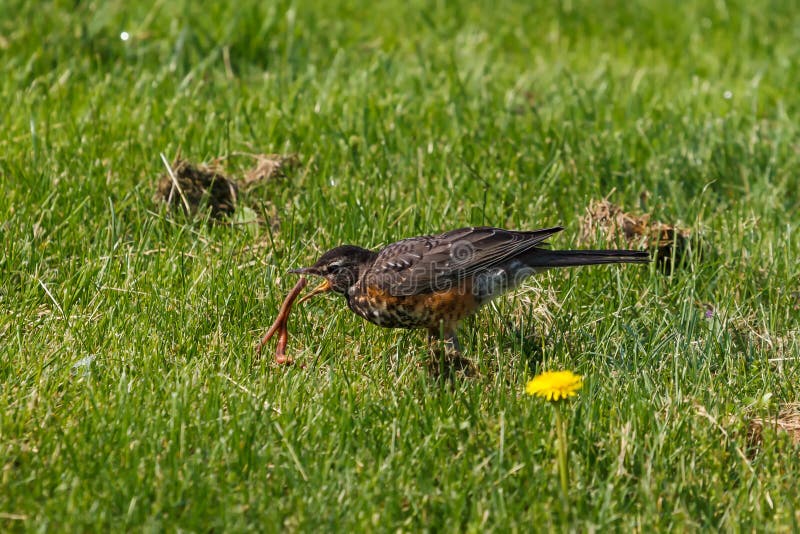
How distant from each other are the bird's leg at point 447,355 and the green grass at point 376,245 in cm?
8

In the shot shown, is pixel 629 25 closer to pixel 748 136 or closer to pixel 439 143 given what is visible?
pixel 748 136

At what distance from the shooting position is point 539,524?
3660mm

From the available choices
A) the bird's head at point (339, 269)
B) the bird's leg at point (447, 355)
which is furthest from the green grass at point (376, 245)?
the bird's head at point (339, 269)

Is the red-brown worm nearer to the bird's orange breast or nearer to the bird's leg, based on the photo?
the bird's orange breast

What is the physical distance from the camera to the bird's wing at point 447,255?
16.7 feet

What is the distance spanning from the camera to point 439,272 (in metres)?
5.15

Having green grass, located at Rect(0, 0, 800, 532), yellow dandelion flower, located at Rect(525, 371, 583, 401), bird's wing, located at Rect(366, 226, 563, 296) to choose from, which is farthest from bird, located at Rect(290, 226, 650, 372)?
yellow dandelion flower, located at Rect(525, 371, 583, 401)

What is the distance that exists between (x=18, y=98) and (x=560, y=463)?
16.2 ft

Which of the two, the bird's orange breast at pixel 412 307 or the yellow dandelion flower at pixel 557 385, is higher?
the yellow dandelion flower at pixel 557 385

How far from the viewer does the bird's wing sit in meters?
5.09

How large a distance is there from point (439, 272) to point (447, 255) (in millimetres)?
111

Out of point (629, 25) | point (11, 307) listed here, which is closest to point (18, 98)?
point (11, 307)

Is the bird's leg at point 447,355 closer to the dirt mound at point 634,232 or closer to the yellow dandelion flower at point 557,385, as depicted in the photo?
the yellow dandelion flower at point 557,385

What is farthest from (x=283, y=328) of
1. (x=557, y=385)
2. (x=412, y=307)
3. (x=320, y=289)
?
(x=557, y=385)
